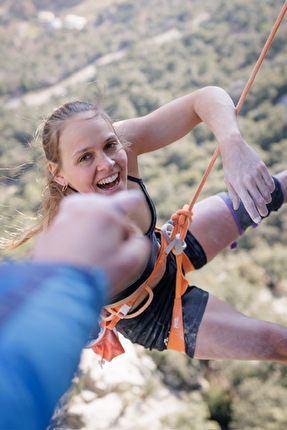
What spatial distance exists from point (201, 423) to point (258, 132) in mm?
17886

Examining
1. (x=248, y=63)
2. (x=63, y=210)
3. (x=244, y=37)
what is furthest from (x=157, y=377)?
(x=244, y=37)

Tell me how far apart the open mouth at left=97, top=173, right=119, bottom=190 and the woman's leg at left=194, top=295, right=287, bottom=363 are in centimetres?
64

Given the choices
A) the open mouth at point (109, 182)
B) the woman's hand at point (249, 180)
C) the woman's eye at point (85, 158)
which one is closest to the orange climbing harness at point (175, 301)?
the woman's hand at point (249, 180)

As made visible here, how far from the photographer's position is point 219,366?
10.7 m

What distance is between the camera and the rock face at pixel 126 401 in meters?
7.02

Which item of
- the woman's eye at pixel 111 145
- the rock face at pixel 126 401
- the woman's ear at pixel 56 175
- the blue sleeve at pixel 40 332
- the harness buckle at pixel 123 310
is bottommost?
the rock face at pixel 126 401

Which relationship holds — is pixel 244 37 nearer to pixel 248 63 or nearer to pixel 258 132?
pixel 248 63

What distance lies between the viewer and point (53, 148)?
1.56 meters

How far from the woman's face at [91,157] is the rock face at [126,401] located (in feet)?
18.9

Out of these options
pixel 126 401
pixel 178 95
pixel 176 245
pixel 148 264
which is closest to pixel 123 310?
pixel 148 264

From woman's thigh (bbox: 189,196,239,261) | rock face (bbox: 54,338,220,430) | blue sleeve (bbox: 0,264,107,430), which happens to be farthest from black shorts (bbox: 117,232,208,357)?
rock face (bbox: 54,338,220,430)

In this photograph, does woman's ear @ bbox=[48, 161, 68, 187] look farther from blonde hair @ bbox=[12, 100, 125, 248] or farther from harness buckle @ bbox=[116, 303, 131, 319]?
harness buckle @ bbox=[116, 303, 131, 319]

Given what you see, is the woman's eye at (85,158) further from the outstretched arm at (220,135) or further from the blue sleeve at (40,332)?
the blue sleeve at (40,332)

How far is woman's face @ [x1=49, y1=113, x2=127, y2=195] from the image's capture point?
1442mm
